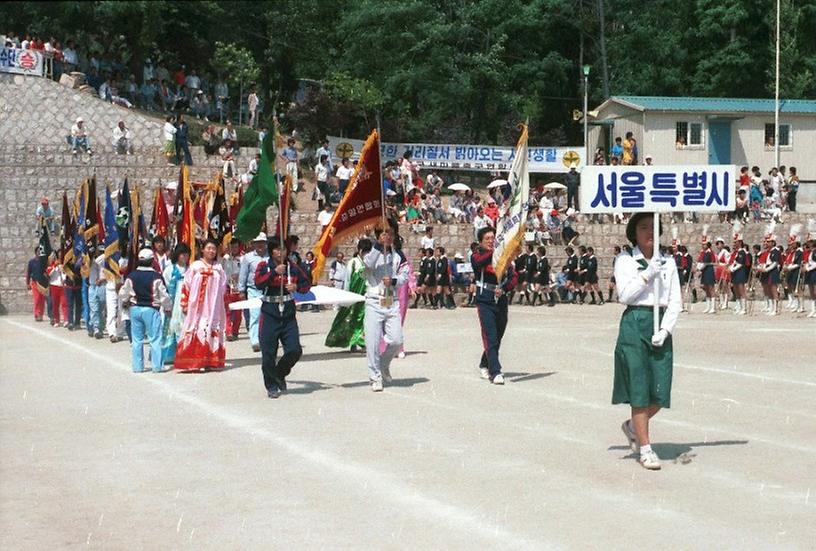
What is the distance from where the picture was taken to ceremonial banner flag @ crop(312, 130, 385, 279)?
51.9 feet

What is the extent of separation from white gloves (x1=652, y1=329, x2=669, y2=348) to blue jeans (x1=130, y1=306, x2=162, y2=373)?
29.7ft

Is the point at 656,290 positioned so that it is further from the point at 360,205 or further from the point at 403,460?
the point at 360,205

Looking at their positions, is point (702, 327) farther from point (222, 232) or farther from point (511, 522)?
point (511, 522)

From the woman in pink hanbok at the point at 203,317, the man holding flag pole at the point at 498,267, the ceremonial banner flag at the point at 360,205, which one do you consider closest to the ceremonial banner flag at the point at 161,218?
the woman in pink hanbok at the point at 203,317

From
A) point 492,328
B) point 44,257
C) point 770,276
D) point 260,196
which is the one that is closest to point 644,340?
point 492,328

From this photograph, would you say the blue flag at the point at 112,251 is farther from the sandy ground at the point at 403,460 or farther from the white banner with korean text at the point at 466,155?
the white banner with korean text at the point at 466,155

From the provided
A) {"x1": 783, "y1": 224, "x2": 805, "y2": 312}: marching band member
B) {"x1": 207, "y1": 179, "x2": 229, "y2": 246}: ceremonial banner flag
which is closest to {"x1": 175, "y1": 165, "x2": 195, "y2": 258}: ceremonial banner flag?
{"x1": 207, "y1": 179, "x2": 229, "y2": 246}: ceremonial banner flag

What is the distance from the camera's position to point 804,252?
1170 inches

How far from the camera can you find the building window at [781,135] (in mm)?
50469

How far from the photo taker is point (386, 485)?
352 inches

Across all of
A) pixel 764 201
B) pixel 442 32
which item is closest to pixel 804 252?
pixel 764 201

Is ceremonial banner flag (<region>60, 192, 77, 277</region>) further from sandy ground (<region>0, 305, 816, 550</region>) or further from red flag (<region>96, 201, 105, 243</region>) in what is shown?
sandy ground (<region>0, 305, 816, 550</region>)

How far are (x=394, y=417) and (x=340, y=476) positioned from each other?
3.17 m

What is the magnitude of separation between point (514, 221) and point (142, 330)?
5.00m
